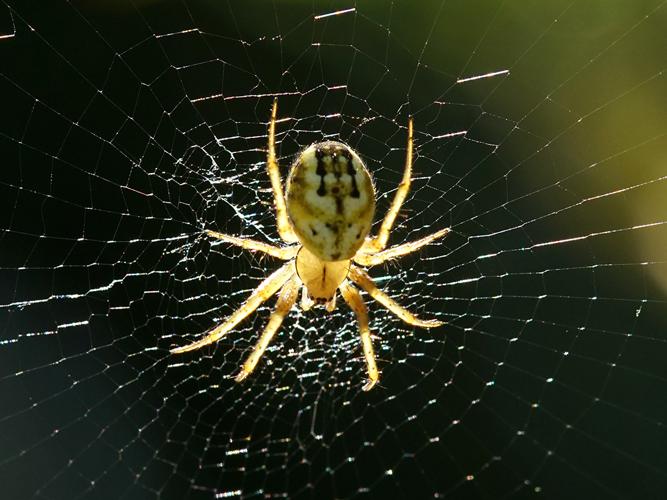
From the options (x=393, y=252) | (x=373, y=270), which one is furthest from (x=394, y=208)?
(x=373, y=270)

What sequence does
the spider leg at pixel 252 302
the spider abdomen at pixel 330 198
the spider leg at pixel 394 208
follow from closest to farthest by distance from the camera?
the spider abdomen at pixel 330 198 → the spider leg at pixel 394 208 → the spider leg at pixel 252 302

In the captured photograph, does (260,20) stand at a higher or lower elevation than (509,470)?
higher

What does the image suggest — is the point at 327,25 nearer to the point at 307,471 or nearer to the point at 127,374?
the point at 127,374

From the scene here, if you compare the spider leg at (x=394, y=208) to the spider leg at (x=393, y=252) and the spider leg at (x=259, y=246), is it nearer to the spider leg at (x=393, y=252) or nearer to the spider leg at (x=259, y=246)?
the spider leg at (x=393, y=252)

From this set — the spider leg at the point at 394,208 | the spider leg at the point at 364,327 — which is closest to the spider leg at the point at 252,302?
the spider leg at the point at 364,327

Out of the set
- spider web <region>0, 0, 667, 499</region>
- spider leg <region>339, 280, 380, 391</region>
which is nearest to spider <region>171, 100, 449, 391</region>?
spider leg <region>339, 280, 380, 391</region>

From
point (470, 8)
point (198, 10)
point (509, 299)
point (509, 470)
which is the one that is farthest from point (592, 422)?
point (198, 10)
